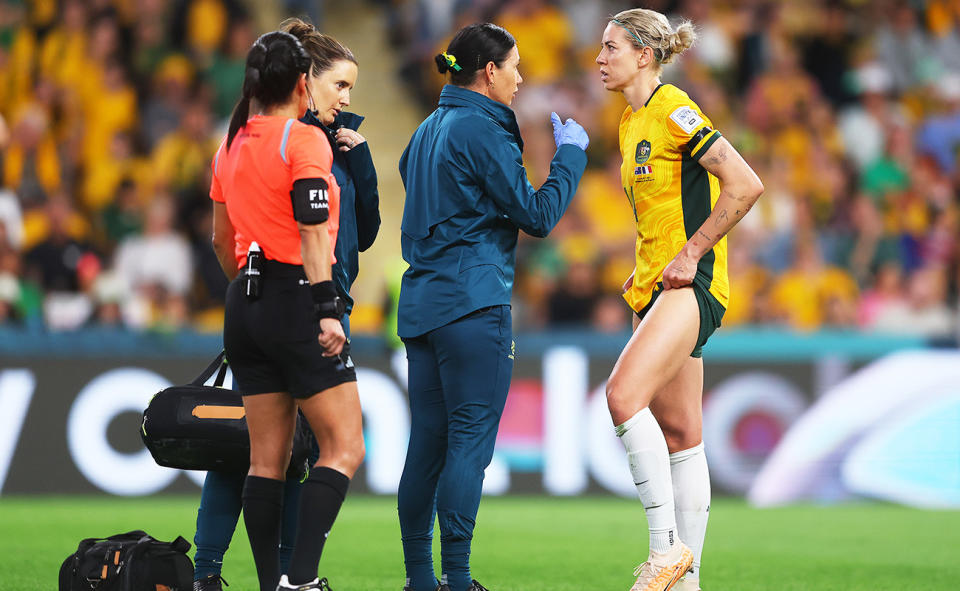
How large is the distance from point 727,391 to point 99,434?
5046 millimetres

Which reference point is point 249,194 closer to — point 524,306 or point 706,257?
point 706,257

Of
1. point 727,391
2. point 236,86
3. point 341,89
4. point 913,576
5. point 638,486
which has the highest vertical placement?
point 236,86

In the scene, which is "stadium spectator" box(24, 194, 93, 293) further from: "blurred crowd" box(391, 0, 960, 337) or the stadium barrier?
"blurred crowd" box(391, 0, 960, 337)

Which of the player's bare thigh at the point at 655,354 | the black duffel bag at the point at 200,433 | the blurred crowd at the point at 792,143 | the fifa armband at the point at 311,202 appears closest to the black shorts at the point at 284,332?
the fifa armband at the point at 311,202

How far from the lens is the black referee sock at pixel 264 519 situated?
4621 millimetres

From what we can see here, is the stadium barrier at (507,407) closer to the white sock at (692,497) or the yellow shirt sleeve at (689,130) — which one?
the white sock at (692,497)

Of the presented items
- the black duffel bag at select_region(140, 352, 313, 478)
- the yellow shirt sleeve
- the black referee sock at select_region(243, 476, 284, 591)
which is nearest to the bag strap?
the black duffel bag at select_region(140, 352, 313, 478)

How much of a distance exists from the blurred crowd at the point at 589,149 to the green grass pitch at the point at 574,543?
198cm

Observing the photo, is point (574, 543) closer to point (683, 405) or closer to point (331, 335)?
point (683, 405)

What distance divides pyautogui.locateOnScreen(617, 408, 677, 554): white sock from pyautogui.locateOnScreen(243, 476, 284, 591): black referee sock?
1.38 meters

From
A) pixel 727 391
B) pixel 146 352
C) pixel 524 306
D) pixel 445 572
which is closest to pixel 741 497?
pixel 727 391

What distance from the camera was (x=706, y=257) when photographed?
16.8ft

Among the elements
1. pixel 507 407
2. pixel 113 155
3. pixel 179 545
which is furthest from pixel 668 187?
pixel 113 155

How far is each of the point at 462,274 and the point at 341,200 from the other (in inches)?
24.3
